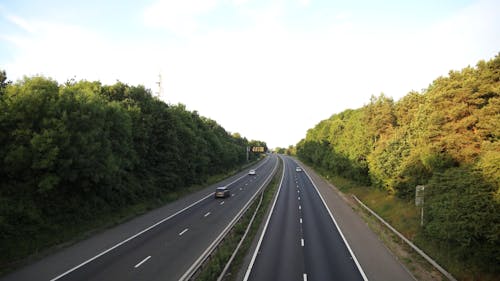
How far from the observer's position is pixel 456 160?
22.0 metres

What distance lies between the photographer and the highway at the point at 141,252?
14.7 meters

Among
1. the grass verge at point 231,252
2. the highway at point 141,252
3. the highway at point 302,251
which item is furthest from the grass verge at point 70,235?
the highway at point 302,251

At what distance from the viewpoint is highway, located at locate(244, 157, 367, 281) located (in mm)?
15242

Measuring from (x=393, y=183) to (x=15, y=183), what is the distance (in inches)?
1212

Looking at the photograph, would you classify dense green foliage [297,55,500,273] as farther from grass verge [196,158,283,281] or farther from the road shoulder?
grass verge [196,158,283,281]

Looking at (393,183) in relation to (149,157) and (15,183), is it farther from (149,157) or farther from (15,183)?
(15,183)

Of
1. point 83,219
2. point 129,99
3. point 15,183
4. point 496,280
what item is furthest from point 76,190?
point 496,280

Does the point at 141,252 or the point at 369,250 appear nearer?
the point at 141,252

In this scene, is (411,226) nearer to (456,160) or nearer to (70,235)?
(456,160)

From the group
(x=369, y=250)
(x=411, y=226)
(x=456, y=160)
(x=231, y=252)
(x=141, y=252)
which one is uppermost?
(x=456, y=160)

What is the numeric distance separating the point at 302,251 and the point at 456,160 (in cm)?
1316

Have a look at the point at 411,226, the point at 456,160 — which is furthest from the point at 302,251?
the point at 456,160

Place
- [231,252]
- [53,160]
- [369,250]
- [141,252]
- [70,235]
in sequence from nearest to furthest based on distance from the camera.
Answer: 1. [231,252]
2. [141,252]
3. [369,250]
4. [53,160]
5. [70,235]

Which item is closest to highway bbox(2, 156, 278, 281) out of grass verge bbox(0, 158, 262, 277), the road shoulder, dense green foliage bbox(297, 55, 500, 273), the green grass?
grass verge bbox(0, 158, 262, 277)
